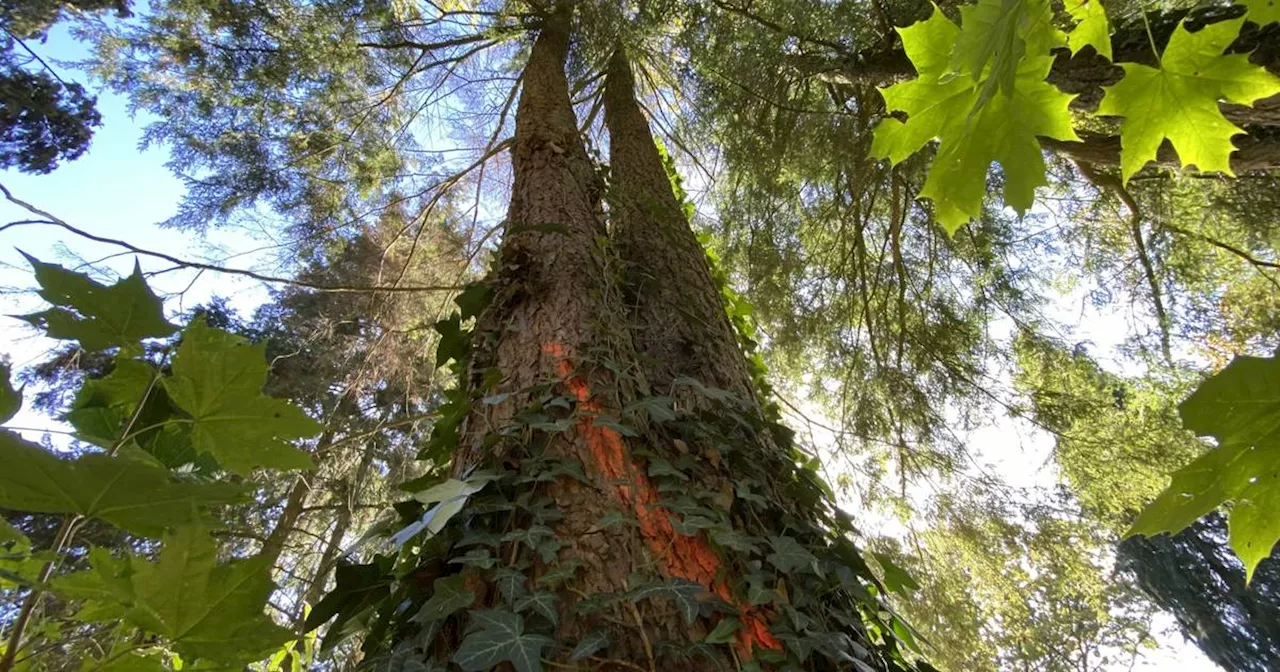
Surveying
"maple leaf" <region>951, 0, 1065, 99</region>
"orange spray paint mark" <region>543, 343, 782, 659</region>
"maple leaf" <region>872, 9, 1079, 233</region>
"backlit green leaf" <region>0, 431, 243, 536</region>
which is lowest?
"backlit green leaf" <region>0, 431, 243, 536</region>

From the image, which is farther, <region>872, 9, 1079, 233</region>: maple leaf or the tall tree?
<region>872, 9, 1079, 233</region>: maple leaf

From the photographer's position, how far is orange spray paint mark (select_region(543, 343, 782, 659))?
860 millimetres

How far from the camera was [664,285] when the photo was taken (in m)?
1.77

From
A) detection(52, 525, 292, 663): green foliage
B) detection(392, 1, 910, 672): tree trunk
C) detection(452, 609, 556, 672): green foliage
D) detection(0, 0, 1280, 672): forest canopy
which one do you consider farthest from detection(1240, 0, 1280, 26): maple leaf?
detection(52, 525, 292, 663): green foliage

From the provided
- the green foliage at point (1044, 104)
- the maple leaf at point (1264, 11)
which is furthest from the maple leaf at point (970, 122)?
the maple leaf at point (1264, 11)

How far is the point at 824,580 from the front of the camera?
98 cm

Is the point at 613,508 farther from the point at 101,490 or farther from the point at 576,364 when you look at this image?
the point at 101,490

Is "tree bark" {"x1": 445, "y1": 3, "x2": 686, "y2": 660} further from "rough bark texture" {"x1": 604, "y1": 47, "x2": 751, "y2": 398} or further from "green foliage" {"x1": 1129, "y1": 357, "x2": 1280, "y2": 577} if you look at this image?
"green foliage" {"x1": 1129, "y1": 357, "x2": 1280, "y2": 577}

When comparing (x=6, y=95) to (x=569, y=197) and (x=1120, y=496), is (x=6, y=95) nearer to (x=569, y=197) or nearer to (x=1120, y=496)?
(x=569, y=197)

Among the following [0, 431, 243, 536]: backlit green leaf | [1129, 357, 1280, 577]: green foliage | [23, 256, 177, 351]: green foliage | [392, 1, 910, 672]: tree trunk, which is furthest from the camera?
[392, 1, 910, 672]: tree trunk

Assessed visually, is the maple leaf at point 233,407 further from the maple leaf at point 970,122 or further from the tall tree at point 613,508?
the maple leaf at point 970,122

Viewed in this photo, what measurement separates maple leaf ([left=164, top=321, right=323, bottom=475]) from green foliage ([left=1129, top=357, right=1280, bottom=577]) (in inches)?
38.4

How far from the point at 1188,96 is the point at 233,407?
1.48 metres

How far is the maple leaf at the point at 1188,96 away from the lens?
982 mm
